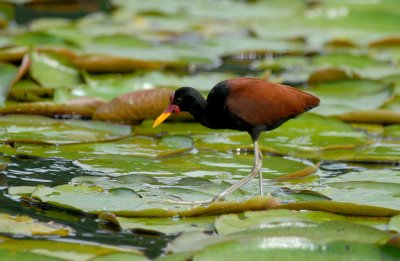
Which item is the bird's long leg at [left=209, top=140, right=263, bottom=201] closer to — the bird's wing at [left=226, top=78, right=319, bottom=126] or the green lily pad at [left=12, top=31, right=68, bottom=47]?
the bird's wing at [left=226, top=78, right=319, bottom=126]

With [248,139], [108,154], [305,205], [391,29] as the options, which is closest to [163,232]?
[305,205]

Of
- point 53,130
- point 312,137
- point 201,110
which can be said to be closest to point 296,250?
point 201,110

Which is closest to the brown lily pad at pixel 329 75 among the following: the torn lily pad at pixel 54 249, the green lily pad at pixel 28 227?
the green lily pad at pixel 28 227

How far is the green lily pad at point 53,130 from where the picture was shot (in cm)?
546

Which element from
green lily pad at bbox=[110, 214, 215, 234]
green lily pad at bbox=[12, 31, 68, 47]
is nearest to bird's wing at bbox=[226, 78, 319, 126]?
green lily pad at bbox=[110, 214, 215, 234]

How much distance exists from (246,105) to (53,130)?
168cm

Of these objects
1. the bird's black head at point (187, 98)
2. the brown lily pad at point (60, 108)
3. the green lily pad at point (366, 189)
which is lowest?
the green lily pad at point (366, 189)

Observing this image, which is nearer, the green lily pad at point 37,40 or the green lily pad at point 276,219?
the green lily pad at point 276,219

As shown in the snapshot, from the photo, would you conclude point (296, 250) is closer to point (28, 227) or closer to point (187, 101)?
point (28, 227)

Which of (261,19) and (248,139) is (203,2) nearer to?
(261,19)

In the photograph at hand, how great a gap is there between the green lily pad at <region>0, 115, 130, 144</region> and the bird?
1.03 metres

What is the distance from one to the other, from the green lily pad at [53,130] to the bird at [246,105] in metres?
1.03

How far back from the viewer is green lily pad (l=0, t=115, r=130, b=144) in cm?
546

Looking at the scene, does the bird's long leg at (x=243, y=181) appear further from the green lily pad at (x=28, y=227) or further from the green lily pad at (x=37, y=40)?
the green lily pad at (x=37, y=40)
